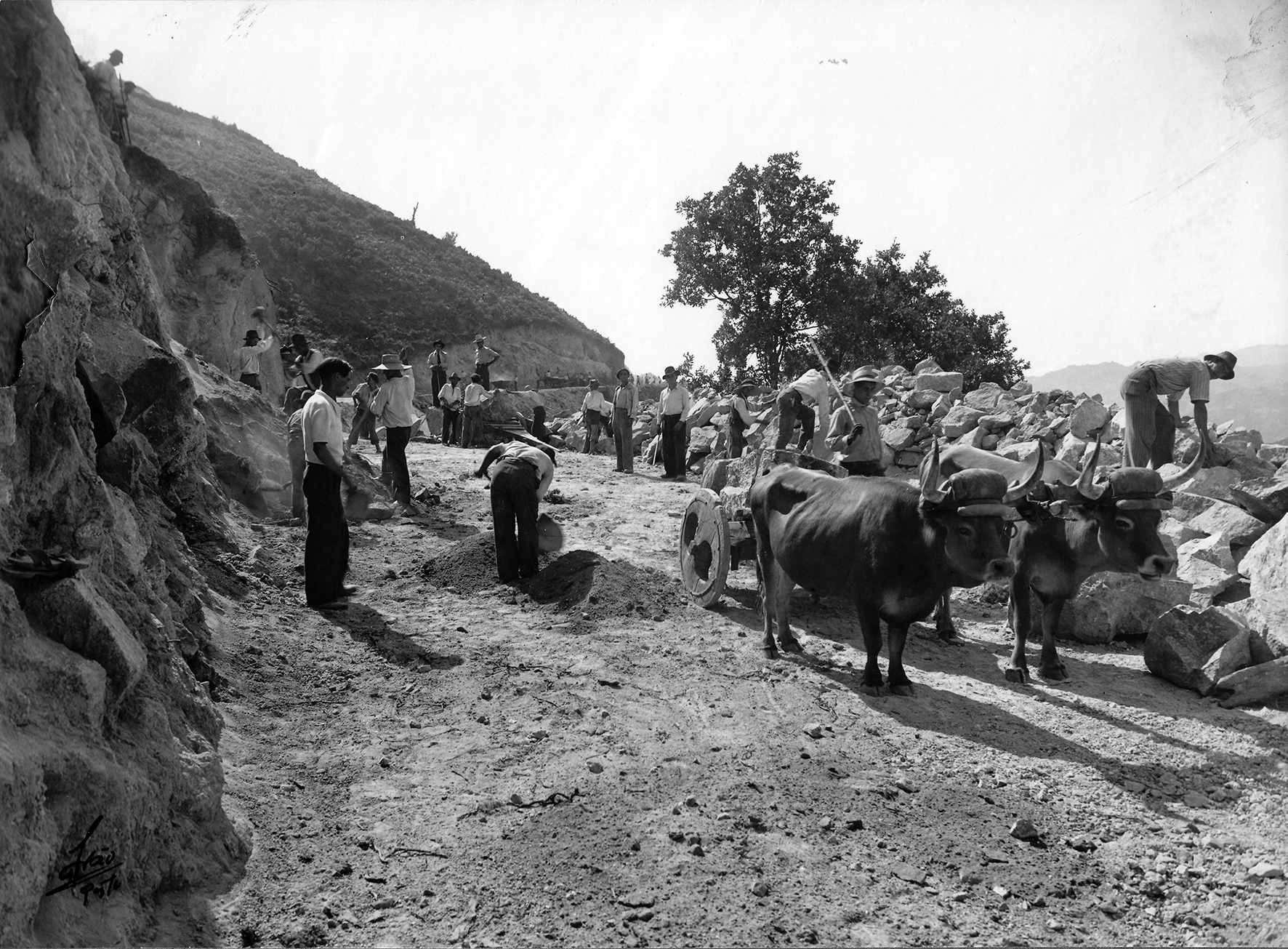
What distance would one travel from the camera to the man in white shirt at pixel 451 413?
21.8 metres

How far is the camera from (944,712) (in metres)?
6.16

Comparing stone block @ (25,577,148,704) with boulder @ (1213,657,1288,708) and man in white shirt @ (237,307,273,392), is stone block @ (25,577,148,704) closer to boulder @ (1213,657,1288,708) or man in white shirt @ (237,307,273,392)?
boulder @ (1213,657,1288,708)

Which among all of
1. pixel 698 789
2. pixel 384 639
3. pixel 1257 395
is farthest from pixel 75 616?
pixel 1257 395

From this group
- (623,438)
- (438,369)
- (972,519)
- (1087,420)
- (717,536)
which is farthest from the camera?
(438,369)

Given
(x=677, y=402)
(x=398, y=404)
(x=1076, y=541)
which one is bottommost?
(x=1076, y=541)

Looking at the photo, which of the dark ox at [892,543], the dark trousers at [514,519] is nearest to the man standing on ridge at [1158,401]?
the dark ox at [892,543]

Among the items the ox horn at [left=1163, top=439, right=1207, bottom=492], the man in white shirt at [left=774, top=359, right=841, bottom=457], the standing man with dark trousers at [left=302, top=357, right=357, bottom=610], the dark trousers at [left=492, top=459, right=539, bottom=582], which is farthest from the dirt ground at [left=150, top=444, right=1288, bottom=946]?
the man in white shirt at [left=774, top=359, right=841, bottom=457]

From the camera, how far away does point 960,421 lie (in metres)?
15.4

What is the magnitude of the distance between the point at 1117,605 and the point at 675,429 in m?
9.83

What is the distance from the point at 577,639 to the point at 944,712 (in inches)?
116

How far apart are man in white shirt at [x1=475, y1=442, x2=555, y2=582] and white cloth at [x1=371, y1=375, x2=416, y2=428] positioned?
2818 mm

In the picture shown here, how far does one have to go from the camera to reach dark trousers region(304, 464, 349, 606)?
776cm

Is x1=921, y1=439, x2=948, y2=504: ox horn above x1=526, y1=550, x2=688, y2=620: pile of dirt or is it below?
above
